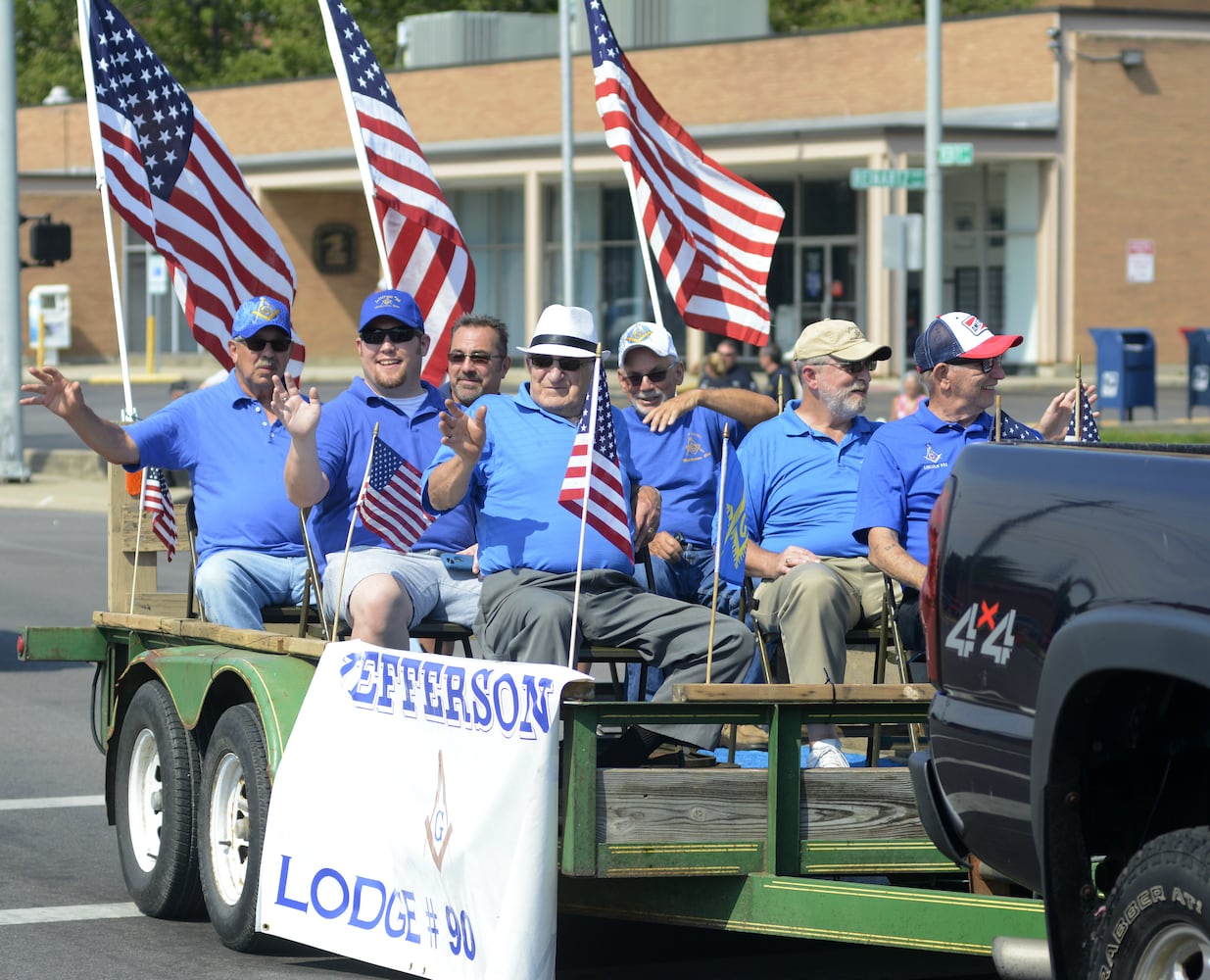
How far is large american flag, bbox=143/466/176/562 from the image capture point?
8.17 meters

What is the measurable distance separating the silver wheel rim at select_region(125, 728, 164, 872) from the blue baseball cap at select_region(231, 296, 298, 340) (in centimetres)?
163

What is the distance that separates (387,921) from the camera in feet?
19.4

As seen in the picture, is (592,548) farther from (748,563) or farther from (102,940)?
(102,940)

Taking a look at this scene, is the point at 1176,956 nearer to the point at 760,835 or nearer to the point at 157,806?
the point at 760,835

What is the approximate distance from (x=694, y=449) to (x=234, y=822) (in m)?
2.86

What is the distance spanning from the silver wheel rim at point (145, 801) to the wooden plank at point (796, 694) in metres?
2.45

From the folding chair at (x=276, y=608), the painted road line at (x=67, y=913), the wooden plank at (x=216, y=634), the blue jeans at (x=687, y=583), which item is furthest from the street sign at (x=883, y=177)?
the painted road line at (x=67, y=913)

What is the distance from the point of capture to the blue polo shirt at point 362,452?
7.97 meters

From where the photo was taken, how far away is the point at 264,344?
806 cm

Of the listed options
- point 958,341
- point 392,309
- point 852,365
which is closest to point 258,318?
point 392,309

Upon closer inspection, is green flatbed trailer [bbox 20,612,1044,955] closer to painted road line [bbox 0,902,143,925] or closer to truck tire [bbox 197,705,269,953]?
truck tire [bbox 197,705,269,953]

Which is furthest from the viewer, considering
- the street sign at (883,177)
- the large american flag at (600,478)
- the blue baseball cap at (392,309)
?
the street sign at (883,177)

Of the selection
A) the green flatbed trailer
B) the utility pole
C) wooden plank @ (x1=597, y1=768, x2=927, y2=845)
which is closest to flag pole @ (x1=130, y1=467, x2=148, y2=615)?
the green flatbed trailer

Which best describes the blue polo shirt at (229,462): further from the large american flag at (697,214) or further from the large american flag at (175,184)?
the large american flag at (697,214)
